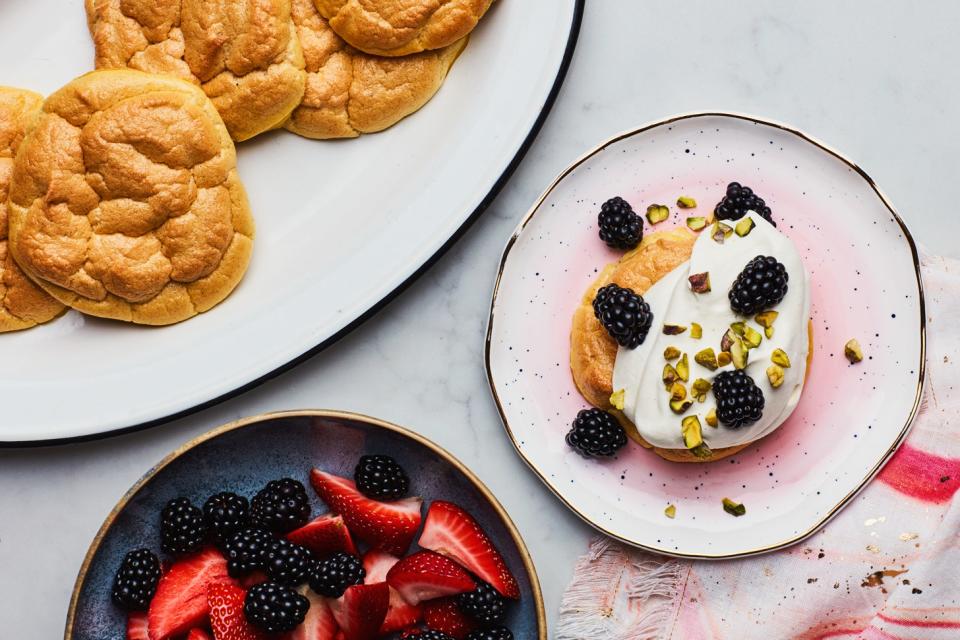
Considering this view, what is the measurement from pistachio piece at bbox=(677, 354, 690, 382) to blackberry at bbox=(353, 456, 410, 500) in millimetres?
691

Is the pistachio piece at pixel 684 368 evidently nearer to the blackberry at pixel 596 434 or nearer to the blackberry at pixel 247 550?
the blackberry at pixel 596 434

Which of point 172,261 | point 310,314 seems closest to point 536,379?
point 310,314

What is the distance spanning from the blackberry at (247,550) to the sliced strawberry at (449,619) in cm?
41

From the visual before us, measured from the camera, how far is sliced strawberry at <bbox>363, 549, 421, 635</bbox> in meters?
1.96

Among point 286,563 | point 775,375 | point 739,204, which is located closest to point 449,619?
point 286,563

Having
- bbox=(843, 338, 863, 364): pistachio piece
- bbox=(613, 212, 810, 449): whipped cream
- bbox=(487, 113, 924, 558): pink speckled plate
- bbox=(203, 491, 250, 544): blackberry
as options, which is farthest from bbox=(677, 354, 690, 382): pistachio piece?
bbox=(203, 491, 250, 544): blackberry

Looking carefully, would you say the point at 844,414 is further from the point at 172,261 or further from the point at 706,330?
the point at 172,261

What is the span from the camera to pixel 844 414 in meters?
1.96

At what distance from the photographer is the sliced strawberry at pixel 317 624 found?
6.36 ft

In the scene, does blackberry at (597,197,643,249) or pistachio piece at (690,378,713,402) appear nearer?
pistachio piece at (690,378,713,402)

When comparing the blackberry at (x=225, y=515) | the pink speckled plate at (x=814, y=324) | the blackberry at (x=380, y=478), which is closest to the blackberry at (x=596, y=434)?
the pink speckled plate at (x=814, y=324)

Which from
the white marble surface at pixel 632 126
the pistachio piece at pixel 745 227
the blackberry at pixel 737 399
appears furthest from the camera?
the white marble surface at pixel 632 126

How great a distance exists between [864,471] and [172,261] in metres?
1.68

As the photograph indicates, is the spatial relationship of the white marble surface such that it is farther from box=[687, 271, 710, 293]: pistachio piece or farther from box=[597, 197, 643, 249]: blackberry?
box=[687, 271, 710, 293]: pistachio piece
